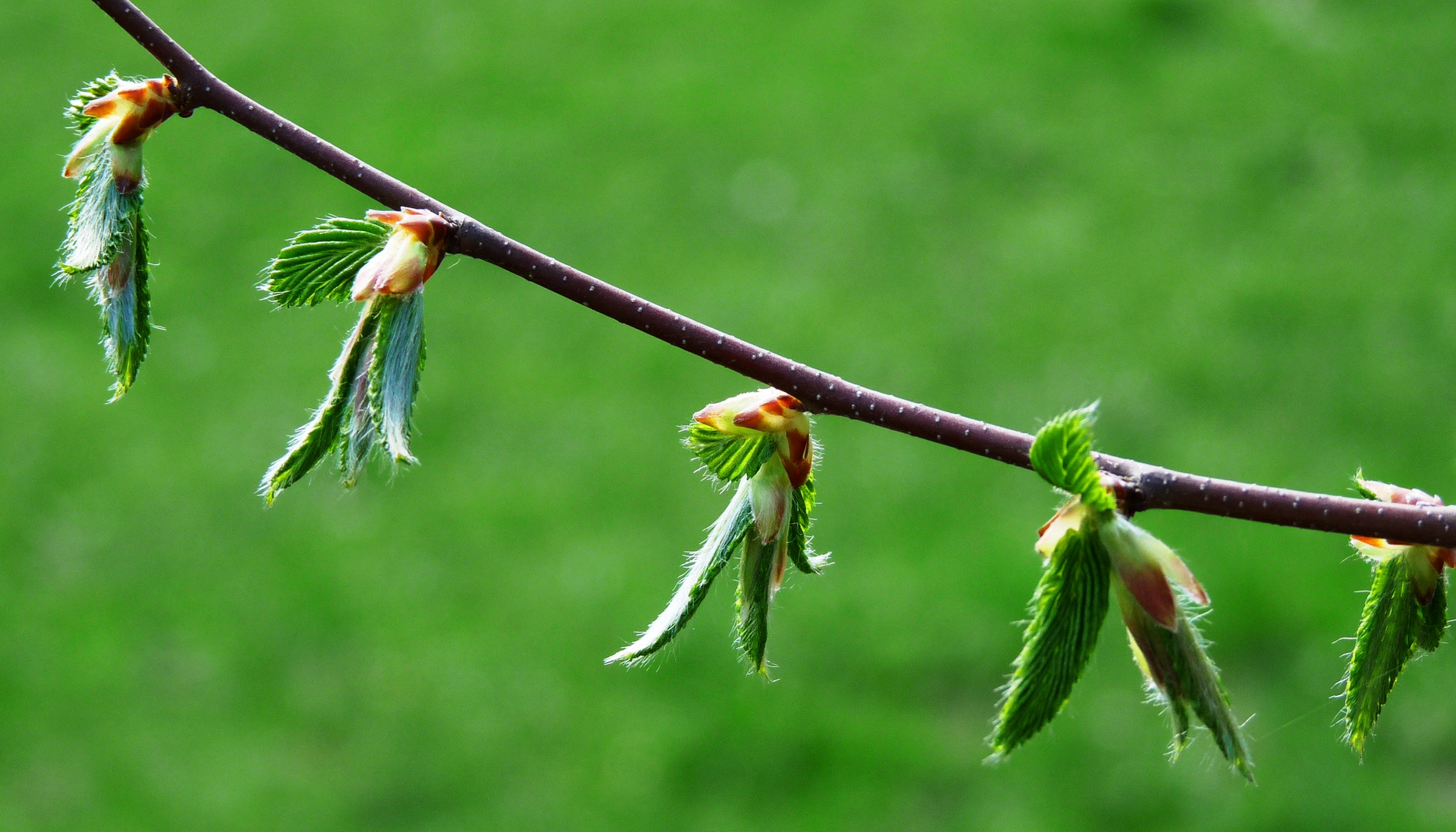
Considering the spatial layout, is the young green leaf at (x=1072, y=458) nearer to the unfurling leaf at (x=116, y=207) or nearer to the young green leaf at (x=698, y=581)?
the young green leaf at (x=698, y=581)

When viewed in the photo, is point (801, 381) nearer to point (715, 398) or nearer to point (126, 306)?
→ point (126, 306)

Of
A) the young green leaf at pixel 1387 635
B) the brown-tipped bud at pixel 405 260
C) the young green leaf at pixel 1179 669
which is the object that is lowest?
the young green leaf at pixel 1179 669

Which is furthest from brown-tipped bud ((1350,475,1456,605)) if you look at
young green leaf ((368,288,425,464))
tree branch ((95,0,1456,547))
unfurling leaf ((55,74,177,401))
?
unfurling leaf ((55,74,177,401))

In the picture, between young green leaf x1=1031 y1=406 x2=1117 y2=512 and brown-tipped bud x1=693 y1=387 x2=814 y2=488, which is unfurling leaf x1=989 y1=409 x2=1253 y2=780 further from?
brown-tipped bud x1=693 y1=387 x2=814 y2=488

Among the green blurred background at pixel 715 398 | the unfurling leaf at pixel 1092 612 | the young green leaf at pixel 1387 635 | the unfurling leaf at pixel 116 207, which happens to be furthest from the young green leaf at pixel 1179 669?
the green blurred background at pixel 715 398

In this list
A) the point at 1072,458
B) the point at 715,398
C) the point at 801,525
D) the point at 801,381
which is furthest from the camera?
the point at 715,398

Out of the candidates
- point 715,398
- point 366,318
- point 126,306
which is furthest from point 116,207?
point 715,398

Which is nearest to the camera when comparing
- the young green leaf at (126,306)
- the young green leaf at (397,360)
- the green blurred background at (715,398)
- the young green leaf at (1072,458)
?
the young green leaf at (1072,458)
